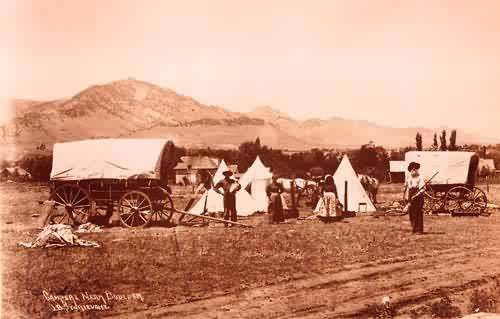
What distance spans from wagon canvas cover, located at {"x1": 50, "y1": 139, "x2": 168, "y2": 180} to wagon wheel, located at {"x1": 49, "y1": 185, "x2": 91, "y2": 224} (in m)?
0.34

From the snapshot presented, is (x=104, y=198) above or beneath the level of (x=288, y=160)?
beneath

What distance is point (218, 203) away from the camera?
16438 mm

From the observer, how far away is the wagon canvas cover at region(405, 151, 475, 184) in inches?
660

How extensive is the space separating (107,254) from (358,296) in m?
4.39

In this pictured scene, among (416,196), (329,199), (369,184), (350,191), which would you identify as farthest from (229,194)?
(369,184)

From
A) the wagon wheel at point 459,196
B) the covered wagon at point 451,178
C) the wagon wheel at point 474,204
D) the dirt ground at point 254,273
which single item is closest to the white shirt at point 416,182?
the dirt ground at point 254,273

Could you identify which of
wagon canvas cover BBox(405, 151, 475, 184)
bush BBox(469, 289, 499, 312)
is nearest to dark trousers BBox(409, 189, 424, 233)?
wagon canvas cover BBox(405, 151, 475, 184)

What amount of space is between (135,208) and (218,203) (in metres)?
3.86

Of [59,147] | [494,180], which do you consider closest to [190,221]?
[59,147]

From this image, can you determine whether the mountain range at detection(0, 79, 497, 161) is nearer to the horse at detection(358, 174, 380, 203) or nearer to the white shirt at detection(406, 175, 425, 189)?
the white shirt at detection(406, 175, 425, 189)

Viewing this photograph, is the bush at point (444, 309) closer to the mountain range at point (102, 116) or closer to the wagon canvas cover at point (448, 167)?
the mountain range at point (102, 116)

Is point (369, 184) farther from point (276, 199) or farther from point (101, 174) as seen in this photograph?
point (101, 174)

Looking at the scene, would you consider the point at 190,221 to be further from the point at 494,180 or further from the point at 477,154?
the point at 494,180

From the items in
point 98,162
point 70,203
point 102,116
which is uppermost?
point 102,116
